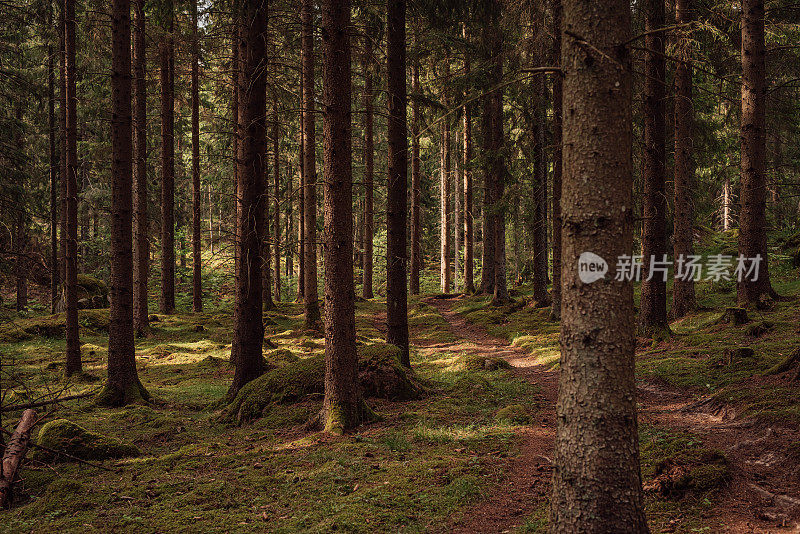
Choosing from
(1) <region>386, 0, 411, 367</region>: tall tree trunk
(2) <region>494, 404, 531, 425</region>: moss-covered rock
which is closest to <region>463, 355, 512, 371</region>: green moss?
(1) <region>386, 0, 411, 367</region>: tall tree trunk

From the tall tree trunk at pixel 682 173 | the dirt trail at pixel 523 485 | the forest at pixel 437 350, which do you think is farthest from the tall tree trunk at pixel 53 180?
the tall tree trunk at pixel 682 173

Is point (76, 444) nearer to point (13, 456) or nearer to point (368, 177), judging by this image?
point (13, 456)

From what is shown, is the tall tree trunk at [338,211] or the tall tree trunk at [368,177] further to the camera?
the tall tree trunk at [368,177]

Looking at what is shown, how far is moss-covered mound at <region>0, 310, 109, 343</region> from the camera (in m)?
17.0

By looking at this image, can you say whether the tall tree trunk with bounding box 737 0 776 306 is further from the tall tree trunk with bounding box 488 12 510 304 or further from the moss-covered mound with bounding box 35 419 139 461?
the moss-covered mound with bounding box 35 419 139 461

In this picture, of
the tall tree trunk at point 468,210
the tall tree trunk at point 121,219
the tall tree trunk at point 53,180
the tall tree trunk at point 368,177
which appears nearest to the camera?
the tall tree trunk at point 121,219

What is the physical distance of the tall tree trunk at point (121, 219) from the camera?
30.9 feet

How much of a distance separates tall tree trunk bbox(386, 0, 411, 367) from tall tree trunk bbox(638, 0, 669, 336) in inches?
211

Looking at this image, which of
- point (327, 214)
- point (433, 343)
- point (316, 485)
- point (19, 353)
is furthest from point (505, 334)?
point (19, 353)

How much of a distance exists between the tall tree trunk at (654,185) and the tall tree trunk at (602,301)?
28.1 feet

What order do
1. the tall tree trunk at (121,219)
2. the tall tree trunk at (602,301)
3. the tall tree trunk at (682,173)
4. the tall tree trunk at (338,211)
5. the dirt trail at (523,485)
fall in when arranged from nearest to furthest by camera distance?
1. the tall tree trunk at (602,301)
2. the dirt trail at (523,485)
3. the tall tree trunk at (338,211)
4. the tall tree trunk at (121,219)
5. the tall tree trunk at (682,173)

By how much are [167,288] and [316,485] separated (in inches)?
793

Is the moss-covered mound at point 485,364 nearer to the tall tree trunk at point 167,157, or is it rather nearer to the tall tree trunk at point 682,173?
the tall tree trunk at point 682,173

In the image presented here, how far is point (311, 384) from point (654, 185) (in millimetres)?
8670
